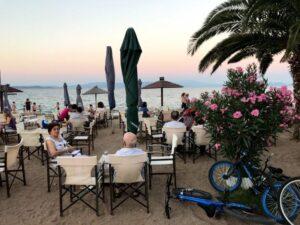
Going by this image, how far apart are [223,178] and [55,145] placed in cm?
315

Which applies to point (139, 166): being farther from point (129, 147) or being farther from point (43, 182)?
point (43, 182)

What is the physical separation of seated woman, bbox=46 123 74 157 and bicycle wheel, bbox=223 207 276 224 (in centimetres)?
310

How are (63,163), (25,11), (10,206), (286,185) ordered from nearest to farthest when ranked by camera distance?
(286,185), (63,163), (10,206), (25,11)

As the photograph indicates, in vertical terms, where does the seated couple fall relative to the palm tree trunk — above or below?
below

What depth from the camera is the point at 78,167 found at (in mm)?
4570

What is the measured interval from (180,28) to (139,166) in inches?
407

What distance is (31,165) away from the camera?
7629mm

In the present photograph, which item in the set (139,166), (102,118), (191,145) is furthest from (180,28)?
(139,166)

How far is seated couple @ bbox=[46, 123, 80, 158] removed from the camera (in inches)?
224

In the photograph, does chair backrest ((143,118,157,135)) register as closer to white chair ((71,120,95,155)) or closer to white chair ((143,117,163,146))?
white chair ((143,117,163,146))

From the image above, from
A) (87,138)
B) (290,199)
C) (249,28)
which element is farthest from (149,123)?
(290,199)

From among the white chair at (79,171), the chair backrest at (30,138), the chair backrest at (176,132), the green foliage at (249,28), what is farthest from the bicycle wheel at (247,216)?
the chair backrest at (30,138)

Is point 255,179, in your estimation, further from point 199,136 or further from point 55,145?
point 55,145

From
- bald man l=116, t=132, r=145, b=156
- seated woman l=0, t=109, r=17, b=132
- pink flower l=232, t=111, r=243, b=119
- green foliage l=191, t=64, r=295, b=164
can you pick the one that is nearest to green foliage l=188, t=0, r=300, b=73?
green foliage l=191, t=64, r=295, b=164
